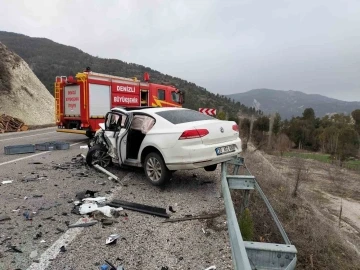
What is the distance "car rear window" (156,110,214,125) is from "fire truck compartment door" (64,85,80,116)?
24.7 ft

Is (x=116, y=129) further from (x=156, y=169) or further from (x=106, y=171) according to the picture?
(x=156, y=169)

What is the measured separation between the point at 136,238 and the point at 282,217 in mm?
3848

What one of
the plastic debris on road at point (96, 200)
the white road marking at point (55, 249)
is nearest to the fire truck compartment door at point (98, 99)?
the plastic debris on road at point (96, 200)

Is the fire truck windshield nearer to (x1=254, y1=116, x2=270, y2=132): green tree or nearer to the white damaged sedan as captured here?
the white damaged sedan

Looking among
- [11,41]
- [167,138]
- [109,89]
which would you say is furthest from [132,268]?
[11,41]

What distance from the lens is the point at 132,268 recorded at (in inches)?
123

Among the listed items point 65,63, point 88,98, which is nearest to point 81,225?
point 88,98

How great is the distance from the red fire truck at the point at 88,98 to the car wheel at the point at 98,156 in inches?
204

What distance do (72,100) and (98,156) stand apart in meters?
6.23

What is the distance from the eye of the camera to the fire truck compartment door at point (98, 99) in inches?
496

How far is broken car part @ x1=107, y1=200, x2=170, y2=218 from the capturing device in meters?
4.61

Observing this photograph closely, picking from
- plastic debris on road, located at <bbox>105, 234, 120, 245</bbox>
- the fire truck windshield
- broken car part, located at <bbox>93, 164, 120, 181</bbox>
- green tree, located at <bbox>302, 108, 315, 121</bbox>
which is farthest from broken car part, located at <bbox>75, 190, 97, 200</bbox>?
green tree, located at <bbox>302, 108, 315, 121</bbox>

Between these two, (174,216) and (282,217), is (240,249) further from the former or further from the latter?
(282,217)

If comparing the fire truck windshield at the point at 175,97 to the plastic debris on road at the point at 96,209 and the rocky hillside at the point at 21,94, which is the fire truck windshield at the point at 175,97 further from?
the rocky hillside at the point at 21,94
